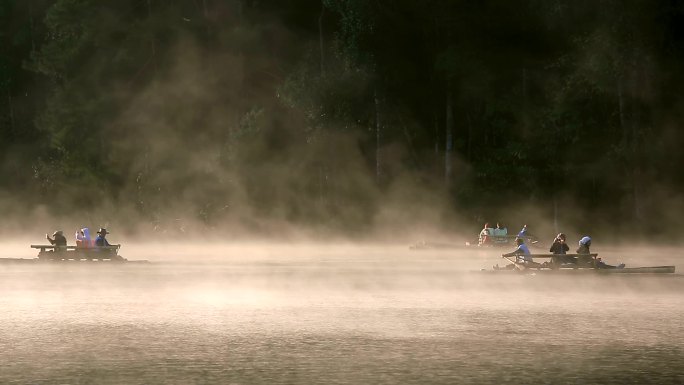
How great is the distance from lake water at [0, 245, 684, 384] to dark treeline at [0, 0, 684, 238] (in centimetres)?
2576

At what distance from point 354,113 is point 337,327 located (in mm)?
48532

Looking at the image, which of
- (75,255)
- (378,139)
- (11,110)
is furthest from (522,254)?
(11,110)

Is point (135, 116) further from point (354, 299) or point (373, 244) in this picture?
point (354, 299)

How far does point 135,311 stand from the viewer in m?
28.2

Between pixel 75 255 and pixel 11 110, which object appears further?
pixel 11 110

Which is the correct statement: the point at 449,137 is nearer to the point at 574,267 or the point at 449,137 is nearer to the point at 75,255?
the point at 75,255

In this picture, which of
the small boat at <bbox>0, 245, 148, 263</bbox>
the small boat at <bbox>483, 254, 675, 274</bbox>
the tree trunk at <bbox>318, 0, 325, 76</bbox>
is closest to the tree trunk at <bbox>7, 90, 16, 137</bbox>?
the tree trunk at <bbox>318, 0, 325, 76</bbox>

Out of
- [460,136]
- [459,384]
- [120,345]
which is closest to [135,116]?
[460,136]

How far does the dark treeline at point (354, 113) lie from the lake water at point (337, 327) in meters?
25.8

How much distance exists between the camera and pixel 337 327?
24516 mm

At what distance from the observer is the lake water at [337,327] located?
60.6 ft

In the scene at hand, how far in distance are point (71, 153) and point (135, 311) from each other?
6133 centimetres

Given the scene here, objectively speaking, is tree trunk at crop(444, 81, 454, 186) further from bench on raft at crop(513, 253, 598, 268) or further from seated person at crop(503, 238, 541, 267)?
bench on raft at crop(513, 253, 598, 268)

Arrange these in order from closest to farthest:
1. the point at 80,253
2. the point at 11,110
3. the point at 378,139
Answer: the point at 80,253, the point at 378,139, the point at 11,110
